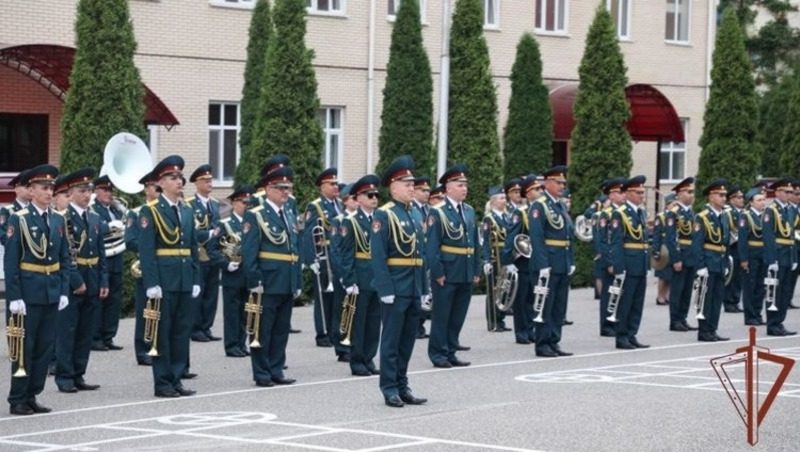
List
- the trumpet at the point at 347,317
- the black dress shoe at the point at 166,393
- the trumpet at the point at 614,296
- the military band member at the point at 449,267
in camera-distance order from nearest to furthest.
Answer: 1. the black dress shoe at the point at 166,393
2. the military band member at the point at 449,267
3. the trumpet at the point at 347,317
4. the trumpet at the point at 614,296

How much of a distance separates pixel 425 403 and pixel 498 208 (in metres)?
7.50

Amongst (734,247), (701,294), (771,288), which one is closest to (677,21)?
(734,247)

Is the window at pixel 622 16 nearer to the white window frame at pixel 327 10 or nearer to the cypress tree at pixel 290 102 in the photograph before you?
the white window frame at pixel 327 10

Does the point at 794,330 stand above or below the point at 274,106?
below

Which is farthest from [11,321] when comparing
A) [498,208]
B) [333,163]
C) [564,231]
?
[333,163]

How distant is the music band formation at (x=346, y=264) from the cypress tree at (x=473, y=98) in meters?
6.27

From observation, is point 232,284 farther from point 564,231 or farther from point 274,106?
point 274,106

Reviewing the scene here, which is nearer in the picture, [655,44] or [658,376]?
[658,376]

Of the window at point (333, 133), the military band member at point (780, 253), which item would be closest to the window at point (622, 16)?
the window at point (333, 133)

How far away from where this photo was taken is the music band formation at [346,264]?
46.0 ft

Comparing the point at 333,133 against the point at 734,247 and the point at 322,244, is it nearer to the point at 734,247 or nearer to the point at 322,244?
the point at 734,247

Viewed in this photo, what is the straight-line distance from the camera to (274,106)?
997 inches

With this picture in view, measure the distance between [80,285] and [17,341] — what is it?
1790 millimetres

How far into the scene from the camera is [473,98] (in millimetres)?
29594
